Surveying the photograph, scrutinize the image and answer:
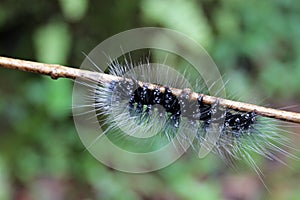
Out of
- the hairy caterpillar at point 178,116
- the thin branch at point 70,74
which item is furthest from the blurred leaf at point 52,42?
the thin branch at point 70,74

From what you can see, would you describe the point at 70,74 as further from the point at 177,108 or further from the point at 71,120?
the point at 71,120

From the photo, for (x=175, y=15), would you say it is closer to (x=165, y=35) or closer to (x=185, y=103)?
(x=165, y=35)

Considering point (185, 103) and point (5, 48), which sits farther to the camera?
point (5, 48)

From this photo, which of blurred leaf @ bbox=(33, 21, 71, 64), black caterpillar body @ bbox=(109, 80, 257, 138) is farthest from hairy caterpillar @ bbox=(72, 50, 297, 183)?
blurred leaf @ bbox=(33, 21, 71, 64)

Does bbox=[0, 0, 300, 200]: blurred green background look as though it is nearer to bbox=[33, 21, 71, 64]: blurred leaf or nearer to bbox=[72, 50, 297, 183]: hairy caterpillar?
bbox=[33, 21, 71, 64]: blurred leaf

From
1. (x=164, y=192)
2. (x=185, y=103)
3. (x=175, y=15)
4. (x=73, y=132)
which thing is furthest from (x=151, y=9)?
(x=185, y=103)

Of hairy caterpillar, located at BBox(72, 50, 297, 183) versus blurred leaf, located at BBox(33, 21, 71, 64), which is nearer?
hairy caterpillar, located at BBox(72, 50, 297, 183)

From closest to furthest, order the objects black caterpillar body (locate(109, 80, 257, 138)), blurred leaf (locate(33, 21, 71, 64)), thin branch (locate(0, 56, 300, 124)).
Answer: thin branch (locate(0, 56, 300, 124)), black caterpillar body (locate(109, 80, 257, 138)), blurred leaf (locate(33, 21, 71, 64))

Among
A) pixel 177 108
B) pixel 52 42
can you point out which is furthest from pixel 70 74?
pixel 52 42

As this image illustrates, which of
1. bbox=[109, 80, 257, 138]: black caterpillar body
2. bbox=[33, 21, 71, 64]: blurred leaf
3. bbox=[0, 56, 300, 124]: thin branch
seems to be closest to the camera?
bbox=[0, 56, 300, 124]: thin branch
